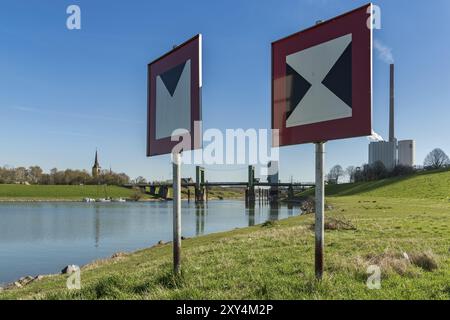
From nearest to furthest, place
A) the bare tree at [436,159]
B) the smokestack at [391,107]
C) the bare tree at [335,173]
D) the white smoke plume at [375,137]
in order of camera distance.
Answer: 1. the white smoke plume at [375,137]
2. the bare tree at [436,159]
3. the smokestack at [391,107]
4. the bare tree at [335,173]

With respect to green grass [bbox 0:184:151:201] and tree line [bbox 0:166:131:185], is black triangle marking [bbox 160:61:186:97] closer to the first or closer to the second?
green grass [bbox 0:184:151:201]

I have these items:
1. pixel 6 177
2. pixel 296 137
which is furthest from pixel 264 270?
pixel 6 177

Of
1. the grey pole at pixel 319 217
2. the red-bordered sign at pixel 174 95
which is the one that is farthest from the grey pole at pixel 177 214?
the grey pole at pixel 319 217

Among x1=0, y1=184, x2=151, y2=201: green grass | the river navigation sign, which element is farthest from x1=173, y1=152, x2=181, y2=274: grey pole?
x1=0, y1=184, x2=151, y2=201: green grass

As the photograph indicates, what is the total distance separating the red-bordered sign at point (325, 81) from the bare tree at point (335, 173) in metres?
184

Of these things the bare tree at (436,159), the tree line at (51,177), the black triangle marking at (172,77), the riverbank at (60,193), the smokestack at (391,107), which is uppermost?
the smokestack at (391,107)


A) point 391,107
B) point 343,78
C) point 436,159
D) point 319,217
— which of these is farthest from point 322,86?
point 391,107

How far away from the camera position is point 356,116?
19.8 feet

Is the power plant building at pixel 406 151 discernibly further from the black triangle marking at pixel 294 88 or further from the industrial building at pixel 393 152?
the black triangle marking at pixel 294 88

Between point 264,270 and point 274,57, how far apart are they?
4122 mm

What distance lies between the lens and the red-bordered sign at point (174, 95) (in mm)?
7727

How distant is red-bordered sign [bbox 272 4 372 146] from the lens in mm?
5973

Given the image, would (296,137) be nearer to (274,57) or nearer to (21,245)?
(274,57)

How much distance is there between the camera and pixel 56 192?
160 meters
